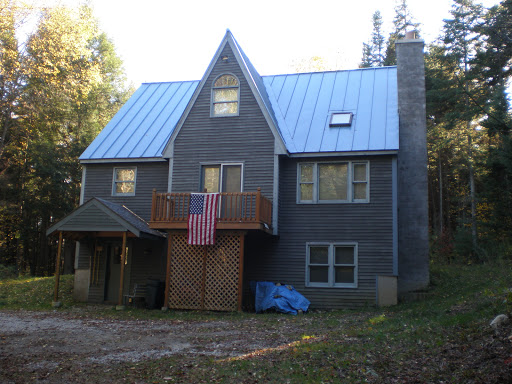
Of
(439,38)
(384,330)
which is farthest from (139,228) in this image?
(439,38)

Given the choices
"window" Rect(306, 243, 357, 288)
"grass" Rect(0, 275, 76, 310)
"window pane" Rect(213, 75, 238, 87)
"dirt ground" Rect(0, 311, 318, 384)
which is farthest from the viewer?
"window pane" Rect(213, 75, 238, 87)

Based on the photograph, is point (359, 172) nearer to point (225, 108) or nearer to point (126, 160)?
point (225, 108)

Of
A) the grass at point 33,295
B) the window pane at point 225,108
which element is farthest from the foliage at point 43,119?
the window pane at point 225,108

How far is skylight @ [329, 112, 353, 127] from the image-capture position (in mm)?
18188

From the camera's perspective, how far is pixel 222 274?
16031 millimetres

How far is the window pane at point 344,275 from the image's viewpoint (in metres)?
16.9

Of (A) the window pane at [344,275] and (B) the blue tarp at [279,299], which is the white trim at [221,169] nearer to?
(B) the blue tarp at [279,299]

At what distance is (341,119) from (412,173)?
132 inches

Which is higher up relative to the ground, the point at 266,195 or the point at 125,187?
the point at 125,187

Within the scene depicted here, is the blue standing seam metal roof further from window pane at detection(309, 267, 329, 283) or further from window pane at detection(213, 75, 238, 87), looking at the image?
window pane at detection(309, 267, 329, 283)

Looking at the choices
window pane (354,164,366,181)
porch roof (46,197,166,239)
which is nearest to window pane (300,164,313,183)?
window pane (354,164,366,181)

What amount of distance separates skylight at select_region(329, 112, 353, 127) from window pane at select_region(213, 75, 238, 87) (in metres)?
3.87

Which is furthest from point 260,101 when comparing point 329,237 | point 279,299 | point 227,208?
point 279,299

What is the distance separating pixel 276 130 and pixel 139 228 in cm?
575
